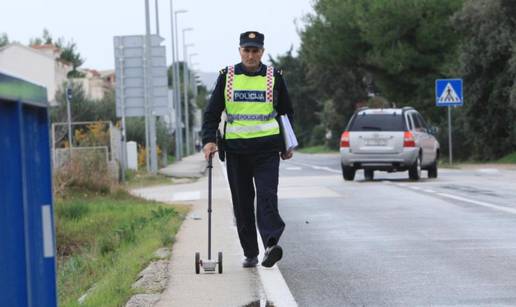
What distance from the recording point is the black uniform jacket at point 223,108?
9602mm

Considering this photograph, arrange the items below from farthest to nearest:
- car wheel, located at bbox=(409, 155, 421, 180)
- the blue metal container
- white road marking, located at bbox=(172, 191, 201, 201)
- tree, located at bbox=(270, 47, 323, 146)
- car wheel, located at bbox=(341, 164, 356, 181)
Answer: tree, located at bbox=(270, 47, 323, 146)
car wheel, located at bbox=(341, 164, 356, 181)
car wheel, located at bbox=(409, 155, 421, 180)
white road marking, located at bbox=(172, 191, 201, 201)
the blue metal container

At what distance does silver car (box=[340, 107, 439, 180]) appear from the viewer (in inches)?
1024

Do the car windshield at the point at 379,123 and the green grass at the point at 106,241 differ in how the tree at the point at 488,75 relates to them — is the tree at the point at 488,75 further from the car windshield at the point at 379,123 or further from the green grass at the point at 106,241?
the green grass at the point at 106,241

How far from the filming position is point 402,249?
1115 centimetres

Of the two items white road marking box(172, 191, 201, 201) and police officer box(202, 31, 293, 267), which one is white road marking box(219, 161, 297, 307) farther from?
white road marking box(172, 191, 201, 201)

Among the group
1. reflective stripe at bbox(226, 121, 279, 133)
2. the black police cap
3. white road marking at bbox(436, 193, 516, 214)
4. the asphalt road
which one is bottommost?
white road marking at bbox(436, 193, 516, 214)

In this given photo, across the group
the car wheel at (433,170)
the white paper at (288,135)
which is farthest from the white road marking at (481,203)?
the car wheel at (433,170)

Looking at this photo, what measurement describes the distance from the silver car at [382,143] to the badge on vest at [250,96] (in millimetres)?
16714

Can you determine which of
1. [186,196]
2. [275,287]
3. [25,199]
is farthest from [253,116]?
[186,196]

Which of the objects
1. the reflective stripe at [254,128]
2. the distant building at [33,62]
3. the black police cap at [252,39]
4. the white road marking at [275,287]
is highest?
the distant building at [33,62]

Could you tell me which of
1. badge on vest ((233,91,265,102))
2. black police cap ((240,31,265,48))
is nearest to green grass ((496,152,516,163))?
badge on vest ((233,91,265,102))

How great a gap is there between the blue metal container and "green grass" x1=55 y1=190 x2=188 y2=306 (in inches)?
102

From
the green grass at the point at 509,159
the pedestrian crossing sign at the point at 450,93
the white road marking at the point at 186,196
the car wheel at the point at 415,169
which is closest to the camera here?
the white road marking at the point at 186,196

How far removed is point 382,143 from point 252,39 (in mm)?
17093
